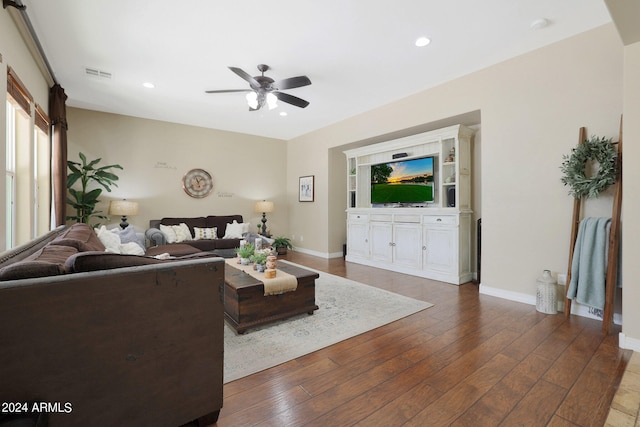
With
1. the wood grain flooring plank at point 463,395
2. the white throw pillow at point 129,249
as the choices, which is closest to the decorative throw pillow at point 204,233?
the white throw pillow at point 129,249

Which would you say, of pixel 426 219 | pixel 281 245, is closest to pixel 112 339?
pixel 426 219

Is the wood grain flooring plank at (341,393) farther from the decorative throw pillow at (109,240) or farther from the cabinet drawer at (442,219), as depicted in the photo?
the decorative throw pillow at (109,240)

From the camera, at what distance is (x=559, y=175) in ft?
9.85

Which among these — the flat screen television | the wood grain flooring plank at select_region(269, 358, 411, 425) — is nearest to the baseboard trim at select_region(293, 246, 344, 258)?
the flat screen television

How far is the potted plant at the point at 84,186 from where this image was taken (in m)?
4.61

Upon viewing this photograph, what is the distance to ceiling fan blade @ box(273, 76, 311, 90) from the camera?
10.6ft

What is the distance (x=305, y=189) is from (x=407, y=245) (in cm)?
293

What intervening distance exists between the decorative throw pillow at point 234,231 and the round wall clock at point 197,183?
38.6 inches

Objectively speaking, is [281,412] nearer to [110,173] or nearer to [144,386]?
[144,386]

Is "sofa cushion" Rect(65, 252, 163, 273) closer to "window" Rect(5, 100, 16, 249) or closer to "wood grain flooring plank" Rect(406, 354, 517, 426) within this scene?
"wood grain flooring plank" Rect(406, 354, 517, 426)

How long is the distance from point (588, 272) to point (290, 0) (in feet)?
11.7

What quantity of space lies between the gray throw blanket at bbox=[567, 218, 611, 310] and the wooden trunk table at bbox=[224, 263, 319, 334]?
2.46 meters

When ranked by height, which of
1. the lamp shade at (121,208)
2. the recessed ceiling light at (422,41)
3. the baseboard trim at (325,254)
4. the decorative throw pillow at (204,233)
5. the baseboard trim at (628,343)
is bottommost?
the baseboard trim at (628,343)

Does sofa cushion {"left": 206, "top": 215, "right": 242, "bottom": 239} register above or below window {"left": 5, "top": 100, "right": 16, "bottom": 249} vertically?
below
